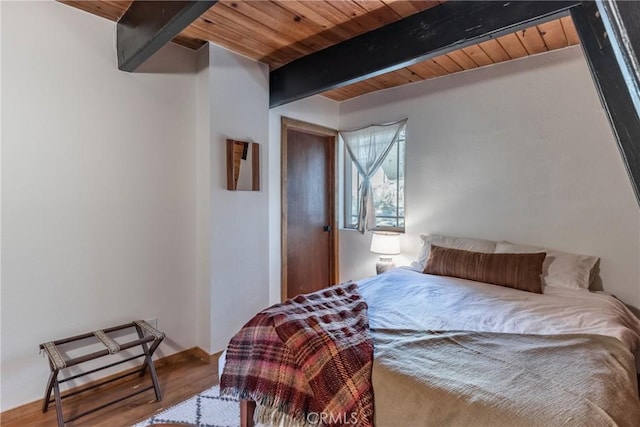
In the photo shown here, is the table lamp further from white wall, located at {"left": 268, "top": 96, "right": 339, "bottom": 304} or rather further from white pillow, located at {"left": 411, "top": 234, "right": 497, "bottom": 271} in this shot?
white wall, located at {"left": 268, "top": 96, "right": 339, "bottom": 304}

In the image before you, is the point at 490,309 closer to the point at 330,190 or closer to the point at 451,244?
the point at 451,244

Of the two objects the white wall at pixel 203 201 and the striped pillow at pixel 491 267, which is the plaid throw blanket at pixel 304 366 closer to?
the white wall at pixel 203 201

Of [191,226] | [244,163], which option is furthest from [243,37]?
[191,226]

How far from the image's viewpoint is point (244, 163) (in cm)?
268

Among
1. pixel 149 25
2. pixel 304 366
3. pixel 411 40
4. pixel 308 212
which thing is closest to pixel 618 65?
pixel 411 40

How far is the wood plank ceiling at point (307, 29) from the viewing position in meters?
1.94

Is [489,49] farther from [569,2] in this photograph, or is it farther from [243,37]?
[243,37]

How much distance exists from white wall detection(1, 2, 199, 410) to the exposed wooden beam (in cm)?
243

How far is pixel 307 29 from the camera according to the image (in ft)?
7.20

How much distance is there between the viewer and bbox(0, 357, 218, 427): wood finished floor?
1807mm

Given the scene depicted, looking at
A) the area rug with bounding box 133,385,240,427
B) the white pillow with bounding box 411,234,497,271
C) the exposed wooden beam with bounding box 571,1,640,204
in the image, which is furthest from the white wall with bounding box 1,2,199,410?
the exposed wooden beam with bounding box 571,1,640,204

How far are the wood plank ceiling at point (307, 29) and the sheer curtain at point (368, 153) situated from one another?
755 millimetres

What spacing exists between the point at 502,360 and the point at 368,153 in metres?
2.65

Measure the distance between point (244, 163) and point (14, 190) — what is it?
142 centimetres
